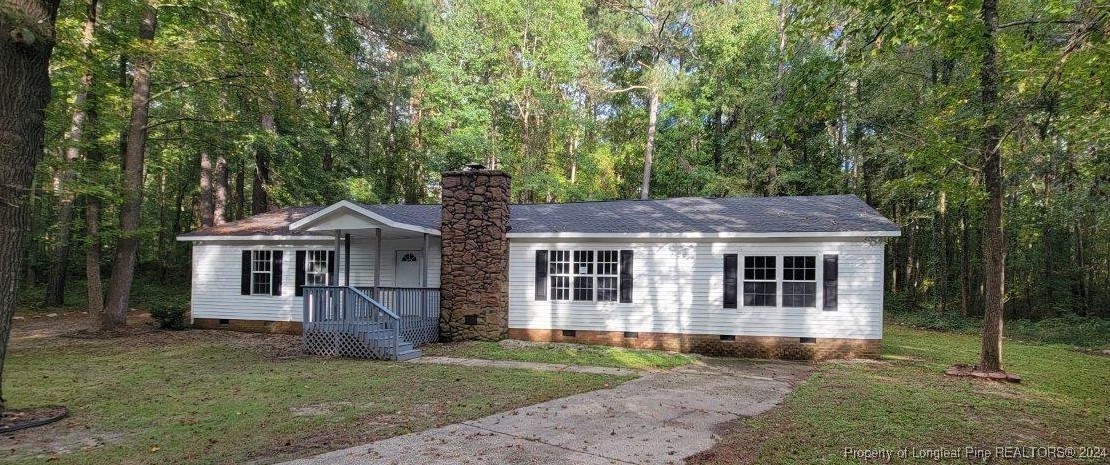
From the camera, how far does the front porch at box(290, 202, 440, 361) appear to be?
10.5 meters

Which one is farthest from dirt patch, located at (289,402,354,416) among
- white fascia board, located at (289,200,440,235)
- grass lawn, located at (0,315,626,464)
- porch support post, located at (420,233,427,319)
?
porch support post, located at (420,233,427,319)

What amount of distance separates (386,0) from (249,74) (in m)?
7.88

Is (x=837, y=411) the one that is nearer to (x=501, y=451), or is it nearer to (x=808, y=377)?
(x=808, y=377)

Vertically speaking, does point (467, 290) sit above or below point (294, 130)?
below

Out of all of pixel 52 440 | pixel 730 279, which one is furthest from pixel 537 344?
pixel 52 440

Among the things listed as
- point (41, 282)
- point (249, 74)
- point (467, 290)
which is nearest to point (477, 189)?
point (467, 290)

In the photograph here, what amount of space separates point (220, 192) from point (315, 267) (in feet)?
26.1

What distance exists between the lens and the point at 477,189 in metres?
12.9

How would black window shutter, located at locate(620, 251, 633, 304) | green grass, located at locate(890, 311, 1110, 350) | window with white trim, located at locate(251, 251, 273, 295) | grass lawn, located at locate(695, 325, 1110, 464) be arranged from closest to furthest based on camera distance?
grass lawn, located at locate(695, 325, 1110, 464) < black window shutter, located at locate(620, 251, 633, 304) < window with white trim, located at locate(251, 251, 273, 295) < green grass, located at locate(890, 311, 1110, 350)

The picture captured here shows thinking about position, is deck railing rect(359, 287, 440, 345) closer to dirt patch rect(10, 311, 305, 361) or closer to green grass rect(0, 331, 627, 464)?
green grass rect(0, 331, 627, 464)

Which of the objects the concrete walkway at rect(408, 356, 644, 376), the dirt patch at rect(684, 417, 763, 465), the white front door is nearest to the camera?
the dirt patch at rect(684, 417, 763, 465)

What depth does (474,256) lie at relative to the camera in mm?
12734

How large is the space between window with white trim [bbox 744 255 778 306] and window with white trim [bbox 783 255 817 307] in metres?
0.22

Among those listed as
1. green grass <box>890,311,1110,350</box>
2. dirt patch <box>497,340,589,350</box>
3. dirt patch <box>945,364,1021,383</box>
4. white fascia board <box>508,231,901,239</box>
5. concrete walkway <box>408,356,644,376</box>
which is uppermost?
white fascia board <box>508,231,901,239</box>
